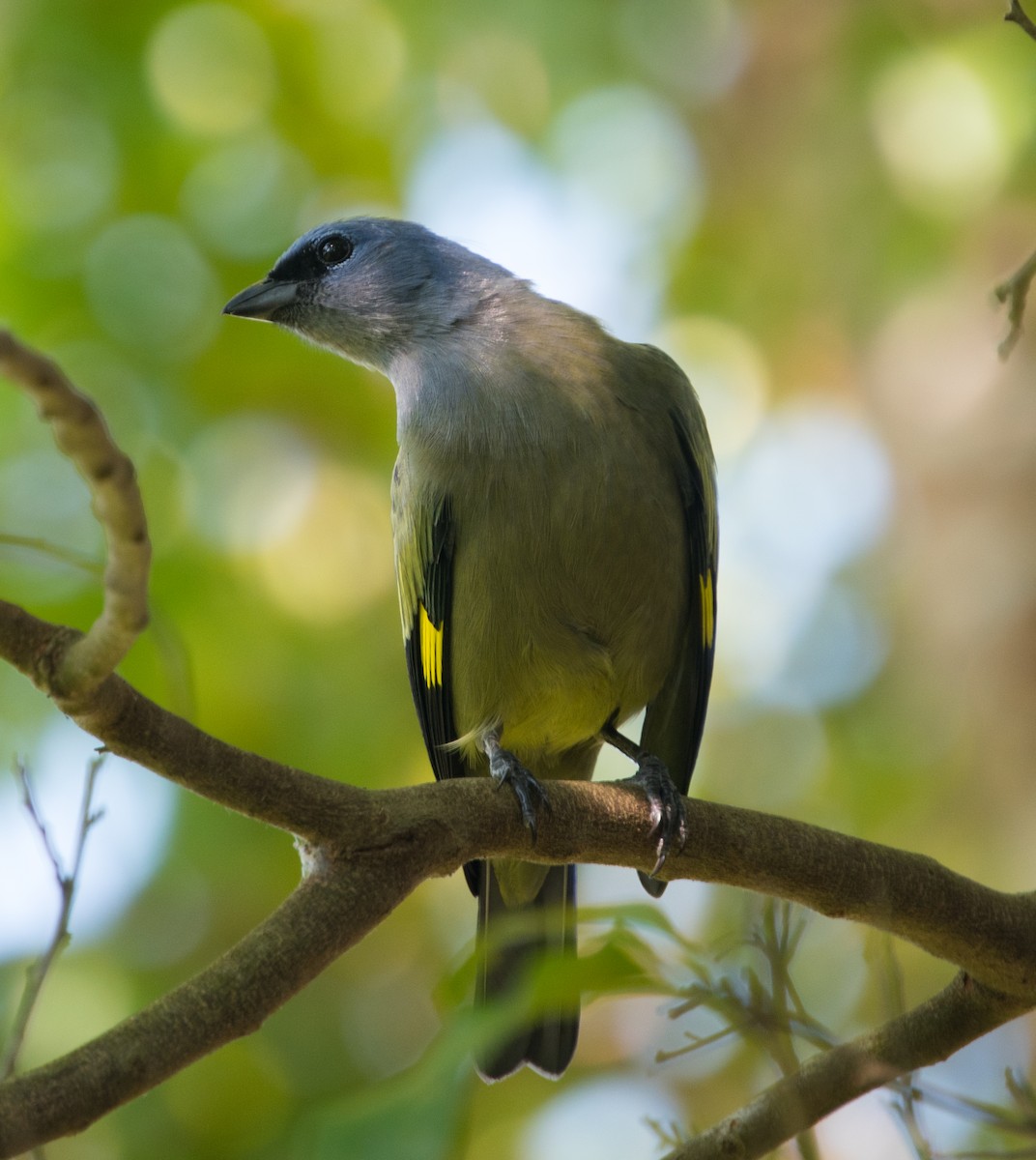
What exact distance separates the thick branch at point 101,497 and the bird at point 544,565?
1571mm

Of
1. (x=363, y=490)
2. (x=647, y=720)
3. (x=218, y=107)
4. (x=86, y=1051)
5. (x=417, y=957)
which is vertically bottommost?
(x=86, y=1051)

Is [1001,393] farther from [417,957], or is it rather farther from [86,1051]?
[86,1051]

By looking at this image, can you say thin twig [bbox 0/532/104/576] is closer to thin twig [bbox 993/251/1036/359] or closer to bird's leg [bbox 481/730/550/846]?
bird's leg [bbox 481/730/550/846]

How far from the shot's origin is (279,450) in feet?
23.5

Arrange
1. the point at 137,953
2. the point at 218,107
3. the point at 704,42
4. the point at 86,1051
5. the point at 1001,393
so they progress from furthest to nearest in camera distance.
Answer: the point at 704,42
the point at 218,107
the point at 137,953
the point at 1001,393
the point at 86,1051

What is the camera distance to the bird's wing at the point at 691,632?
3.91m

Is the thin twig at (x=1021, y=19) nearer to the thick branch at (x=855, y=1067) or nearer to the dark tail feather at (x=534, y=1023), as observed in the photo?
the thick branch at (x=855, y=1067)

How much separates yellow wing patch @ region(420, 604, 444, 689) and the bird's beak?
1.41 metres

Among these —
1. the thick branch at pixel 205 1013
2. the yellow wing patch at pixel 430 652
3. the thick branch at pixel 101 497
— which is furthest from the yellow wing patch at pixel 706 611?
the thick branch at pixel 101 497

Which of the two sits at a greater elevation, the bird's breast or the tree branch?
the bird's breast

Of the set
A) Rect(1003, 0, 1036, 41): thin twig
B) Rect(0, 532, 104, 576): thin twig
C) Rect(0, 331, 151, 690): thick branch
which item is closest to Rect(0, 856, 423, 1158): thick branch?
Rect(0, 331, 151, 690): thick branch

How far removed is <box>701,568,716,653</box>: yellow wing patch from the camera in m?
3.92

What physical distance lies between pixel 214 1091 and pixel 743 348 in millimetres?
4987

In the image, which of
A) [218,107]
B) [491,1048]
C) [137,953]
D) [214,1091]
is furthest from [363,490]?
[491,1048]
